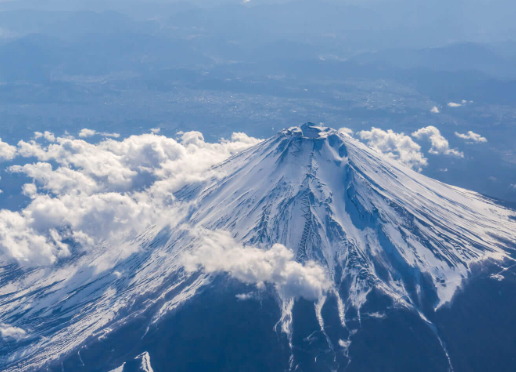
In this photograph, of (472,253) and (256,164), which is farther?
(256,164)

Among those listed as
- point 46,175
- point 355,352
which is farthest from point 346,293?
point 46,175

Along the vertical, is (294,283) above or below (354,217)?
below

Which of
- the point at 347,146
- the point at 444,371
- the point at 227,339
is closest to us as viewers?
the point at 444,371

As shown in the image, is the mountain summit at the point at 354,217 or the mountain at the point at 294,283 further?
the mountain summit at the point at 354,217

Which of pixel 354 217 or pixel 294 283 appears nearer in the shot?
pixel 294 283

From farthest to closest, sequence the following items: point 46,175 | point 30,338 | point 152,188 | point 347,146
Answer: point 46,175 → point 152,188 → point 347,146 → point 30,338

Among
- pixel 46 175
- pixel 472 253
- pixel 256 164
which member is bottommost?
pixel 46 175

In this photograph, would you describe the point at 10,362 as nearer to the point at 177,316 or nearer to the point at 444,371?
the point at 177,316

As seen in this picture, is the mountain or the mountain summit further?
the mountain summit
